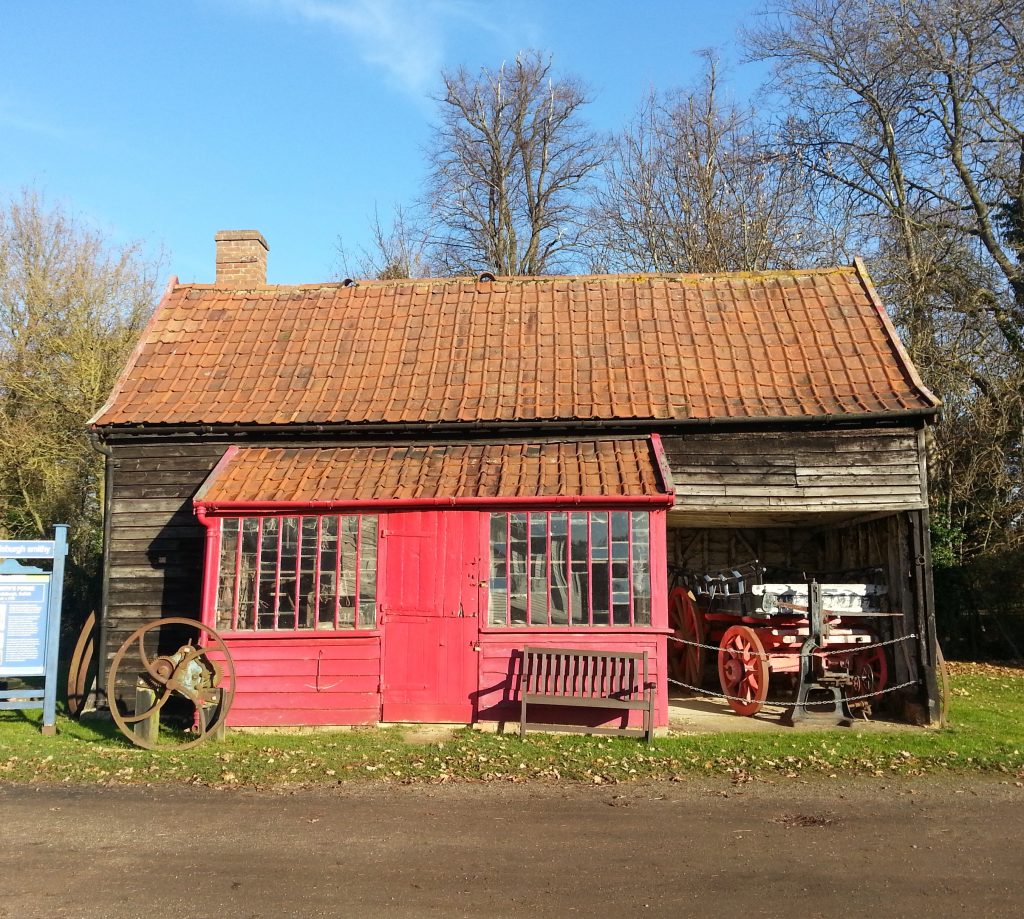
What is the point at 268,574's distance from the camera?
10.4 meters

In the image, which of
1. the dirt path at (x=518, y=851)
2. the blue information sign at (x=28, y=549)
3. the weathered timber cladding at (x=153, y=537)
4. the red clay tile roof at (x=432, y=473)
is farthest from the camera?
the weathered timber cladding at (x=153, y=537)

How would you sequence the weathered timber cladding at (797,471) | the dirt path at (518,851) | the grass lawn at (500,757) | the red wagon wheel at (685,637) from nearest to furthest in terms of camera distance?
the dirt path at (518,851) < the grass lawn at (500,757) < the weathered timber cladding at (797,471) < the red wagon wheel at (685,637)

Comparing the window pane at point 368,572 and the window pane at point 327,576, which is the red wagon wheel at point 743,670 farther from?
the window pane at point 327,576

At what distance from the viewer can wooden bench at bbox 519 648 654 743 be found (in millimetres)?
9523

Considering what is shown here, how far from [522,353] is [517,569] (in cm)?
384

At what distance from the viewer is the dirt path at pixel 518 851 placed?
5145 millimetres

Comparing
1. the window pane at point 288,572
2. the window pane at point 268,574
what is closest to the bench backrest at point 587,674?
the window pane at point 288,572

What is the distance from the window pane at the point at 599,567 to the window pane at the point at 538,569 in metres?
0.55

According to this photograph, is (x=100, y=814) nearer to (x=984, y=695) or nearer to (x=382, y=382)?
(x=382, y=382)

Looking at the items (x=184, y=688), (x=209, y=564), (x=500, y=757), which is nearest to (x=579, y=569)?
(x=500, y=757)

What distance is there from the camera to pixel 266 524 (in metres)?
10.4

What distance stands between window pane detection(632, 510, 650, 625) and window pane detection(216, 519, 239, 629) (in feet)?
15.6

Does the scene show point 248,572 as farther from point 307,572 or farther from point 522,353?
point 522,353

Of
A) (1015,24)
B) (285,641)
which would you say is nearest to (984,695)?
(285,641)
